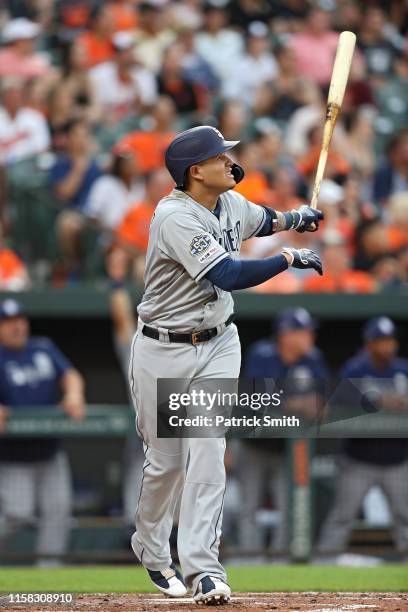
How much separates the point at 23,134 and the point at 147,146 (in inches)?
43.4

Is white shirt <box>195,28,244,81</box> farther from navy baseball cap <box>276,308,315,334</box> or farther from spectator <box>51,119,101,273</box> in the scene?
navy baseball cap <box>276,308,315,334</box>

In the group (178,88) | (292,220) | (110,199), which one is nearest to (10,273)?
(110,199)

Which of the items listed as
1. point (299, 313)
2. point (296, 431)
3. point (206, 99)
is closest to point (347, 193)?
point (206, 99)

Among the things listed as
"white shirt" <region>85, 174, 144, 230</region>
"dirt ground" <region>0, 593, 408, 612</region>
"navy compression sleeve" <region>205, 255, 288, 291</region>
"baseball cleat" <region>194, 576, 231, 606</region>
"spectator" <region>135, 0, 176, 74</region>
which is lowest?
"dirt ground" <region>0, 593, 408, 612</region>

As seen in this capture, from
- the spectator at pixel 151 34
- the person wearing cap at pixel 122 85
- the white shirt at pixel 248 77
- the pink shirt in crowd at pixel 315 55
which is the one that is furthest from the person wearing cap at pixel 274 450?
the pink shirt in crowd at pixel 315 55

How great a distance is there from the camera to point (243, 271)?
476 cm

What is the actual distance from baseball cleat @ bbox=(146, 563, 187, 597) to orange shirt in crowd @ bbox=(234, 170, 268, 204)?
5711 millimetres

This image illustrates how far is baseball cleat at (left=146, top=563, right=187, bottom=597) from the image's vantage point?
16.9ft

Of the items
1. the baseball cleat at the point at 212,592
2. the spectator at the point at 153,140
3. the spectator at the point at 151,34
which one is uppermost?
the spectator at the point at 151,34

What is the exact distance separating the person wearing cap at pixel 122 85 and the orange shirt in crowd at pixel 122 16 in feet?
1.99

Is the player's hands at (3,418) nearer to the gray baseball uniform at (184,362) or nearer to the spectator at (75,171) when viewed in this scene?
the spectator at (75,171)

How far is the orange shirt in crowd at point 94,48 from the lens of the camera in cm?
1224

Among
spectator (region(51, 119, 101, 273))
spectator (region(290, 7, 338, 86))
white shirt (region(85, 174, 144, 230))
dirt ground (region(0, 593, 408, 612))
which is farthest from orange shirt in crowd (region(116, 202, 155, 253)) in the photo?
dirt ground (region(0, 593, 408, 612))

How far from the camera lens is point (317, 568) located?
7.66m
